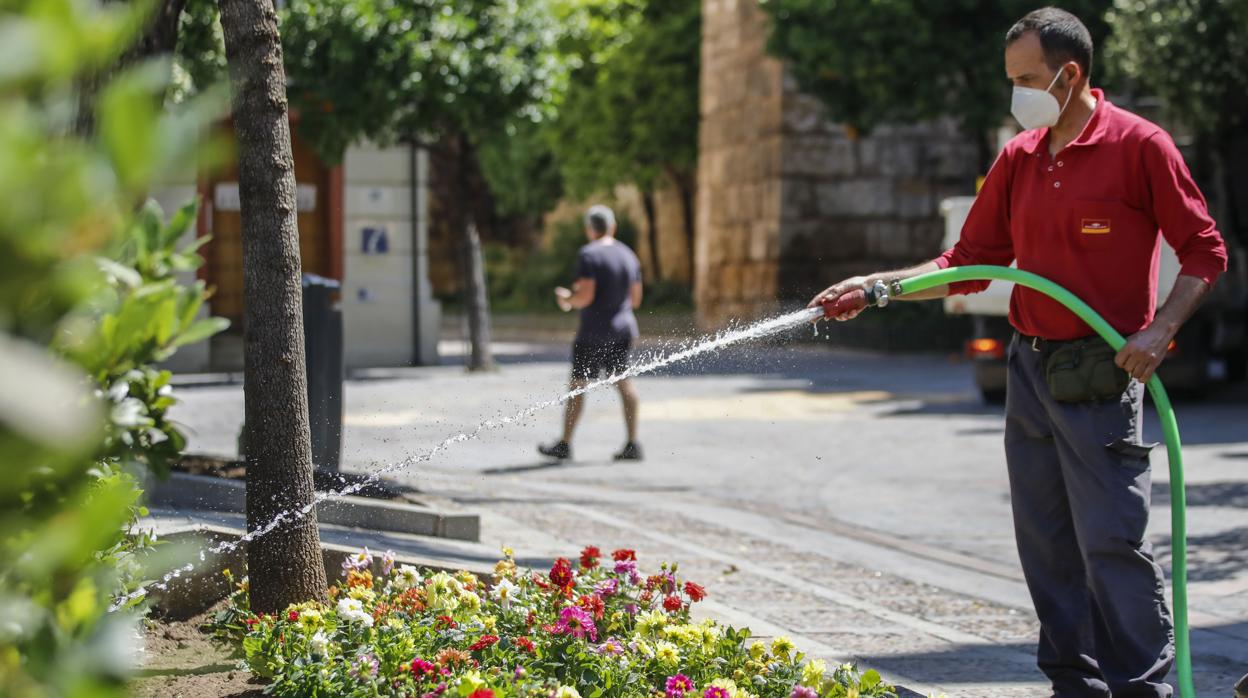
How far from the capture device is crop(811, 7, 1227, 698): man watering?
391 cm

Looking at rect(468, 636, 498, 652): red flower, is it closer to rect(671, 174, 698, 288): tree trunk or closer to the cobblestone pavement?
the cobblestone pavement

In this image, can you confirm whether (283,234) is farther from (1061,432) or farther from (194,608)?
(1061,432)

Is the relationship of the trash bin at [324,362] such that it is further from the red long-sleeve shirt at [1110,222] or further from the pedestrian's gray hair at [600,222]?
the red long-sleeve shirt at [1110,222]

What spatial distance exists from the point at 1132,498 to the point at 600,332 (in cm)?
809

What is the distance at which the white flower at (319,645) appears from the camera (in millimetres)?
3668

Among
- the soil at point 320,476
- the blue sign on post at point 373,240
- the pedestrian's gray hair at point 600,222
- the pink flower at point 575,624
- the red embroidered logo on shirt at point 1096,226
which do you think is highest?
the blue sign on post at point 373,240

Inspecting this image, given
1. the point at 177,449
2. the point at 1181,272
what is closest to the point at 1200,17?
the point at 1181,272

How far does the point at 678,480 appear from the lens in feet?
35.3

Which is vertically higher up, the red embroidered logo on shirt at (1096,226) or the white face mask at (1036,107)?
the white face mask at (1036,107)

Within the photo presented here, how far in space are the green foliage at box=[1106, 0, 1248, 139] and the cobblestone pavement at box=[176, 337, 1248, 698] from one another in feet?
11.9

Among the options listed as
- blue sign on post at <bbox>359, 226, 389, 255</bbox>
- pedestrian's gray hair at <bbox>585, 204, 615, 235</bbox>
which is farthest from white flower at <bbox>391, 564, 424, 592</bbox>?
blue sign on post at <bbox>359, 226, 389, 255</bbox>

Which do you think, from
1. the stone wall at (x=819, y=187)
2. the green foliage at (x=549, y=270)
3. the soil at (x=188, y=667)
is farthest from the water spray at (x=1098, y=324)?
the green foliage at (x=549, y=270)

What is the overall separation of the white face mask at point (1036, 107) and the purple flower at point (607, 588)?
5.05 feet

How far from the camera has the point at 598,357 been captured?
39.6ft
